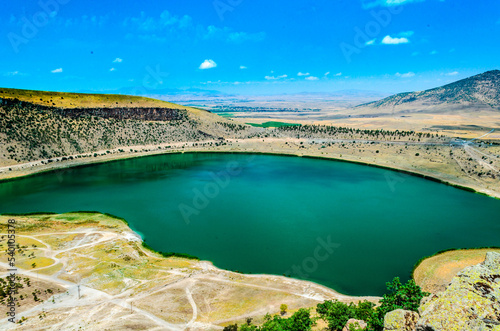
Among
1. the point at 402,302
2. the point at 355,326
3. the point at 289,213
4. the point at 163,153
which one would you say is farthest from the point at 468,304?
the point at 163,153

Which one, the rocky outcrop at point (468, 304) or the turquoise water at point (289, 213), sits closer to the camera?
the rocky outcrop at point (468, 304)

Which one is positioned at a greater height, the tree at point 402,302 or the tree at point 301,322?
the tree at point 402,302

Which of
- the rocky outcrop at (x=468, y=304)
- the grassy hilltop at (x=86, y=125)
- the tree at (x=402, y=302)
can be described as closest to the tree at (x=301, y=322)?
the tree at (x=402, y=302)

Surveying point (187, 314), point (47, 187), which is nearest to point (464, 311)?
point (187, 314)

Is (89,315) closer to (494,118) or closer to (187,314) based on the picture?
(187,314)

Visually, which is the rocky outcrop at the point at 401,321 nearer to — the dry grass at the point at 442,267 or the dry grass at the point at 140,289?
the dry grass at the point at 140,289
